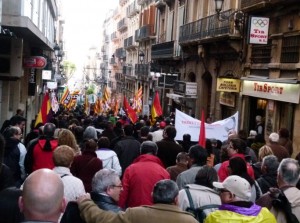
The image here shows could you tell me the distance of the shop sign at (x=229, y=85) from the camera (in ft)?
68.6

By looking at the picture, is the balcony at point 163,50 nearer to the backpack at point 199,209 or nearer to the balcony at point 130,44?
the balcony at point 130,44

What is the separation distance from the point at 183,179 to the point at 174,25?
29421 mm

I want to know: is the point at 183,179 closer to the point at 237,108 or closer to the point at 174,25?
the point at 237,108

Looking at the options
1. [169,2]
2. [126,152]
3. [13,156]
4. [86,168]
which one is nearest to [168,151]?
[126,152]

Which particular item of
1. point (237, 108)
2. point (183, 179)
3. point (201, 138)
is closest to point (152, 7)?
point (237, 108)

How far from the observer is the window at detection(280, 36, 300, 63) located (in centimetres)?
1616

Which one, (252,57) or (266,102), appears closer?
(266,102)

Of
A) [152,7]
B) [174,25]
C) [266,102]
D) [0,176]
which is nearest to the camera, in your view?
[0,176]

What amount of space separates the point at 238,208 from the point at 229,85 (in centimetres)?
1671

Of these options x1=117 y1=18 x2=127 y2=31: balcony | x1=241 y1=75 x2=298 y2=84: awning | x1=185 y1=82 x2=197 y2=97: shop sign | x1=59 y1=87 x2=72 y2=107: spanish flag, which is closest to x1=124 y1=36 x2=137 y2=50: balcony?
x1=117 y1=18 x2=127 y2=31: balcony

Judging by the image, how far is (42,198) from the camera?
3205 millimetres

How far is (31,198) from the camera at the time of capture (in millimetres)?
3238

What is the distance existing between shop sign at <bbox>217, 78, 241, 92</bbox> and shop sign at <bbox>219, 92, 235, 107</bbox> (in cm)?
62

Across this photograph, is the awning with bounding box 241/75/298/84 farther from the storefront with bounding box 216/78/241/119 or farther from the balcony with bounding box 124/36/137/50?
the balcony with bounding box 124/36/137/50
